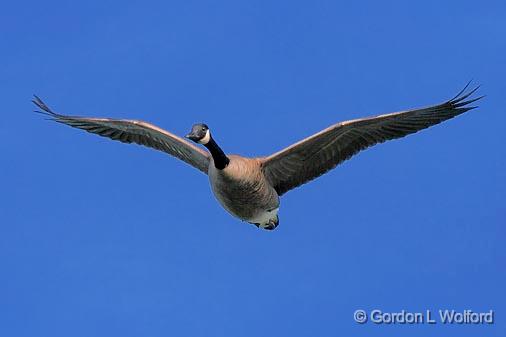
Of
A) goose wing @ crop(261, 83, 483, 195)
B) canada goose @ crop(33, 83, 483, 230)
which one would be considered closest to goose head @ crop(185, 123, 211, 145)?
canada goose @ crop(33, 83, 483, 230)

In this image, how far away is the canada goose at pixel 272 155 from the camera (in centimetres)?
1700

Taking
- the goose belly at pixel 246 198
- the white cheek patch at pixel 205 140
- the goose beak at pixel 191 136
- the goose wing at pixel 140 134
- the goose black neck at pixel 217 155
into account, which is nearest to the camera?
the goose beak at pixel 191 136

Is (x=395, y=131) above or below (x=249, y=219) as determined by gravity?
above

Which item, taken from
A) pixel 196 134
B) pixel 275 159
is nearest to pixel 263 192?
pixel 275 159

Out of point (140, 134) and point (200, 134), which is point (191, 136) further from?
point (140, 134)

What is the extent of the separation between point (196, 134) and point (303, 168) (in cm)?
271

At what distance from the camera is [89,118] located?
744 inches

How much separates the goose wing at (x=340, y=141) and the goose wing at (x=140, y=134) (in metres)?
1.35

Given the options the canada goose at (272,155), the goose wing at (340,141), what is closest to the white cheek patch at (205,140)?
the canada goose at (272,155)

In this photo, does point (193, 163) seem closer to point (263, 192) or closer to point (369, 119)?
point (263, 192)

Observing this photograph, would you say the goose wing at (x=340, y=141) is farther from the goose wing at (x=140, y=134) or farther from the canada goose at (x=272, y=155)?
the goose wing at (x=140, y=134)

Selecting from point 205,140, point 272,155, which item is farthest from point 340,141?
point 205,140

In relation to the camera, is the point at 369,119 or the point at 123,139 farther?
the point at 123,139

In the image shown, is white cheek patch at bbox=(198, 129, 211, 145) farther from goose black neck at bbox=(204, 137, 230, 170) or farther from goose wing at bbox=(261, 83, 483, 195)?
goose wing at bbox=(261, 83, 483, 195)
